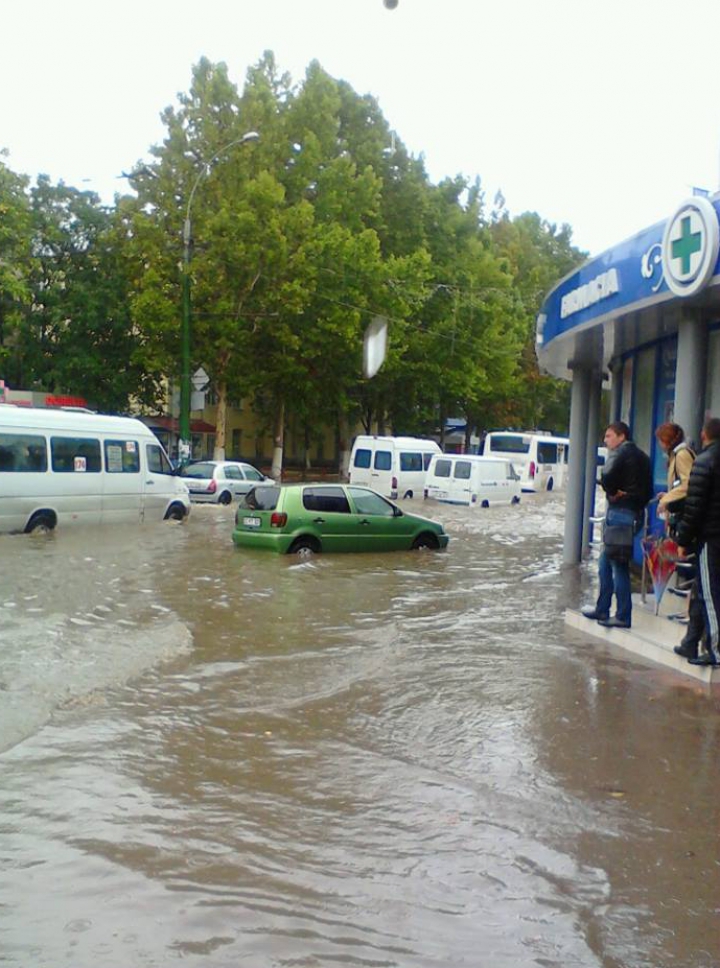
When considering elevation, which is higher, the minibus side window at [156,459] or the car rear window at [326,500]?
the minibus side window at [156,459]

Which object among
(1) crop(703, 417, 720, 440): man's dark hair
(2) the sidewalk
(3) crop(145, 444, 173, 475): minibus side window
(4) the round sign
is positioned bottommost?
(2) the sidewalk

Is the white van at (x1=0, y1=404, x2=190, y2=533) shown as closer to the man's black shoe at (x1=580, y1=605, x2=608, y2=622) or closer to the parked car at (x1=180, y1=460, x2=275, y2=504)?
the parked car at (x1=180, y1=460, x2=275, y2=504)

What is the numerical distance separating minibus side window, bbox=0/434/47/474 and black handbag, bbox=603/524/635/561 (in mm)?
12518

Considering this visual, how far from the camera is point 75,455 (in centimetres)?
1967

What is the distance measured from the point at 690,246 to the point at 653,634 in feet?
11.3

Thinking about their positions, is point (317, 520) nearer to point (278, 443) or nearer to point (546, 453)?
point (278, 443)

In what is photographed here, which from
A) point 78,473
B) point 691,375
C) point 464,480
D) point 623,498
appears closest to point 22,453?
point 78,473

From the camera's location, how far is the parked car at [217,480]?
92.4ft

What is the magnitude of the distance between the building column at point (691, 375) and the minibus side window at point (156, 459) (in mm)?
13866

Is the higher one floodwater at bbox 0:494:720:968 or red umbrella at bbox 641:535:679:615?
red umbrella at bbox 641:535:679:615

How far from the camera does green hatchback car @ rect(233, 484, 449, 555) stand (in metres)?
16.4

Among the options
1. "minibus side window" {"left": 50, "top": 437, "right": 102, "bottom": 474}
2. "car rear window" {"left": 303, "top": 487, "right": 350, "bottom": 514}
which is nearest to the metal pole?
"minibus side window" {"left": 50, "top": 437, "right": 102, "bottom": 474}

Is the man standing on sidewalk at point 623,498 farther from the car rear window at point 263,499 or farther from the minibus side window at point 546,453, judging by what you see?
the minibus side window at point 546,453

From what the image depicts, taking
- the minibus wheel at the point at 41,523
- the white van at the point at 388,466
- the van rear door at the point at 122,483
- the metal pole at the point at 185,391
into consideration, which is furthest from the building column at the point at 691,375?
the white van at the point at 388,466
